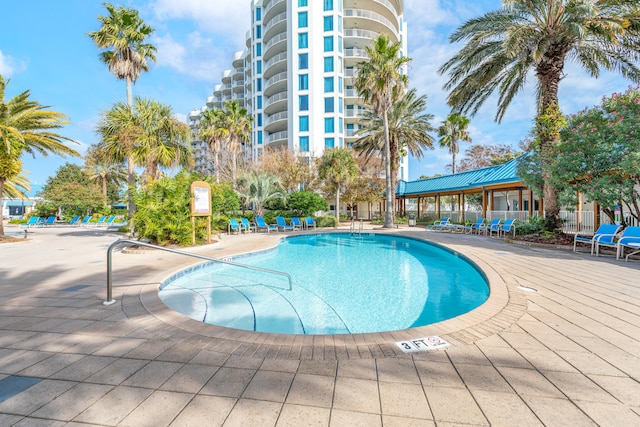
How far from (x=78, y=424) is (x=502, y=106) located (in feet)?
54.7

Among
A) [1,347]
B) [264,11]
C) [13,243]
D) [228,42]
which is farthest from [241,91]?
[1,347]

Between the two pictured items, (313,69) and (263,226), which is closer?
(263,226)

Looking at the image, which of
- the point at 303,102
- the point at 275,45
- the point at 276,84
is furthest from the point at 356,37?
the point at 276,84

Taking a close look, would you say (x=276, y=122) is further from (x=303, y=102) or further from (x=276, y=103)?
(x=303, y=102)

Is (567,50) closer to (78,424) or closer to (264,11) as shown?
(78,424)

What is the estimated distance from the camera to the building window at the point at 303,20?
34072 millimetres

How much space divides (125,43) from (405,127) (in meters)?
19.3

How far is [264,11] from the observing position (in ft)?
130

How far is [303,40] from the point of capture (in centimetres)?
3419

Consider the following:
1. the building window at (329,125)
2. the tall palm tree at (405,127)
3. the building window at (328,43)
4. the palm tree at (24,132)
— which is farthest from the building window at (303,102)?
the palm tree at (24,132)

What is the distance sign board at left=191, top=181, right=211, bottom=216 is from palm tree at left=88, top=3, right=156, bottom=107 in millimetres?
9368

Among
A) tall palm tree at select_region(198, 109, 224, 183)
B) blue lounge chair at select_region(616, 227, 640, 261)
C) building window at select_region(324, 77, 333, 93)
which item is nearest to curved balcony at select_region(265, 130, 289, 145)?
building window at select_region(324, 77, 333, 93)

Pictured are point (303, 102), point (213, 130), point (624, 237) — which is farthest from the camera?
point (303, 102)

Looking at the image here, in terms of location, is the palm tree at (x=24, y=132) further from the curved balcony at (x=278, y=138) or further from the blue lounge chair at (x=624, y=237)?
the curved balcony at (x=278, y=138)
